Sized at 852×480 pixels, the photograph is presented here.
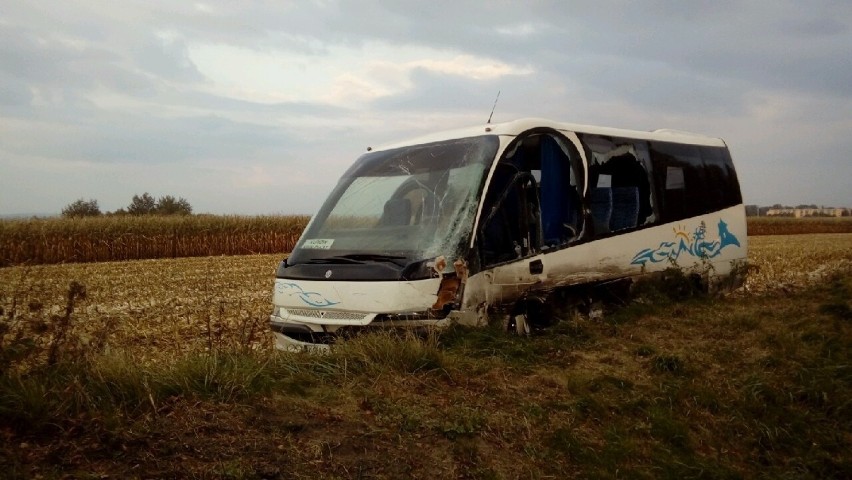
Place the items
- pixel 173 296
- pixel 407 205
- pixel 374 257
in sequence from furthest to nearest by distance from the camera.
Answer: pixel 173 296 < pixel 407 205 < pixel 374 257

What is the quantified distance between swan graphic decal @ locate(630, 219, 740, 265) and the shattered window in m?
2.93

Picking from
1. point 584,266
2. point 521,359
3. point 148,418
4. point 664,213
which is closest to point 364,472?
point 148,418

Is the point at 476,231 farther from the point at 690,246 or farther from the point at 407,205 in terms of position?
the point at 690,246

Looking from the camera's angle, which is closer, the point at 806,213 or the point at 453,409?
the point at 453,409

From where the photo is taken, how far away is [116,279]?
1522 centimetres

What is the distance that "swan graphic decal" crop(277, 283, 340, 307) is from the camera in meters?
6.07

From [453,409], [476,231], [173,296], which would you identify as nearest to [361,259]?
[476,231]

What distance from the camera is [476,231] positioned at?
6.22m

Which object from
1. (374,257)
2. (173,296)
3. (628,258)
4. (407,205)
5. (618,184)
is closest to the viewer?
(374,257)

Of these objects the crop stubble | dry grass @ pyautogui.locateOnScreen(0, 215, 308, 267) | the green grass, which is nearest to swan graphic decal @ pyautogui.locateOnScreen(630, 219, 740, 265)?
the crop stubble

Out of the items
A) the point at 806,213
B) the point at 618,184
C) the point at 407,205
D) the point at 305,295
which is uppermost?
the point at 806,213

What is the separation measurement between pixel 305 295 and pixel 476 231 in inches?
67.6

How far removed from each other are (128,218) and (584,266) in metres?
22.9

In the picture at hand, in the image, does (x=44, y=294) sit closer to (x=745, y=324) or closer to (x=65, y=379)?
(x=65, y=379)
